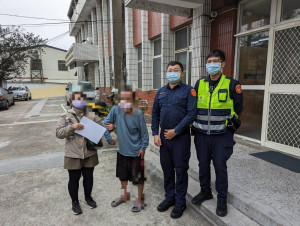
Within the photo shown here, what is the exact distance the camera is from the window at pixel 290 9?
147 inches

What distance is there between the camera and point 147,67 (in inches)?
350

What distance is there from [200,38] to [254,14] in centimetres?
132

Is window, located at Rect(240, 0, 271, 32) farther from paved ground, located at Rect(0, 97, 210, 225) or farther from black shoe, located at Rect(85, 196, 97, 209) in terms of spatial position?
black shoe, located at Rect(85, 196, 97, 209)

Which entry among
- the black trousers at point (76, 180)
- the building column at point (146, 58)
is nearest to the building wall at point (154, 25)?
the building column at point (146, 58)

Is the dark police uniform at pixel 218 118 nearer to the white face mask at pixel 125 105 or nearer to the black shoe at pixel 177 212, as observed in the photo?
the black shoe at pixel 177 212

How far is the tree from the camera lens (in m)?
20.5

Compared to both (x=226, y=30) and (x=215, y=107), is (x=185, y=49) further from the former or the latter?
(x=215, y=107)

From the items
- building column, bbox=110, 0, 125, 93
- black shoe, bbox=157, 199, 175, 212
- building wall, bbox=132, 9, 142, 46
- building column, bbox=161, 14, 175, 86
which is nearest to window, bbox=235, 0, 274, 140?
black shoe, bbox=157, 199, 175, 212

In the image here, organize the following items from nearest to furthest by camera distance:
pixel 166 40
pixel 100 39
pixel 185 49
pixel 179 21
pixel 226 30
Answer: pixel 226 30
pixel 179 21
pixel 185 49
pixel 166 40
pixel 100 39

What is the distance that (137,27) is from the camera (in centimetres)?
973

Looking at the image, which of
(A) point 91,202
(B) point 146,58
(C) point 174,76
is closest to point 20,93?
(B) point 146,58

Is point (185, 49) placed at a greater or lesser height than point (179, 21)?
lesser

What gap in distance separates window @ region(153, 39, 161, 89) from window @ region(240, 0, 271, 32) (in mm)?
4081

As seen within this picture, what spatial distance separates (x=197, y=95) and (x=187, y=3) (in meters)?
3.81
